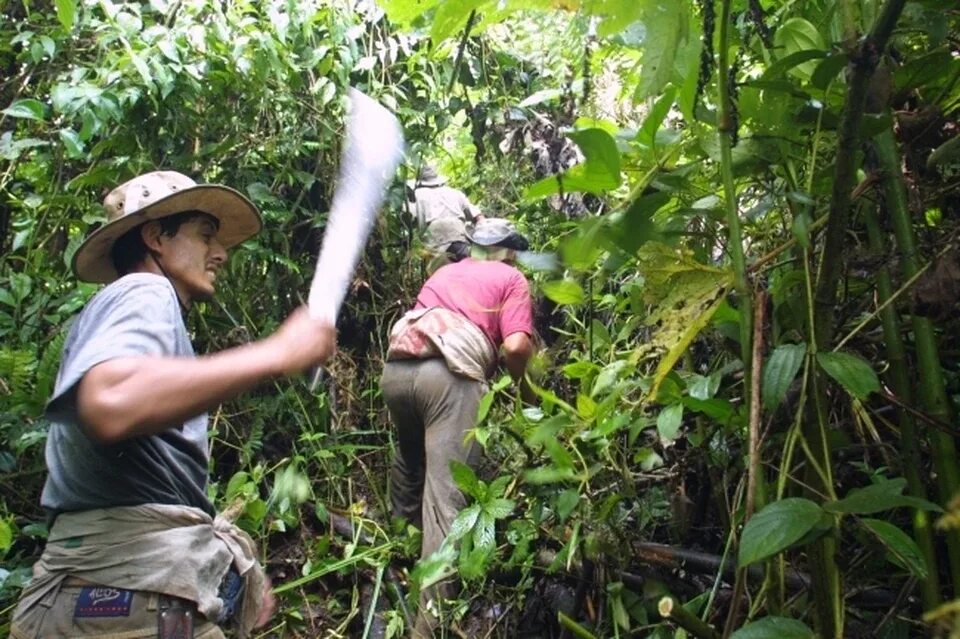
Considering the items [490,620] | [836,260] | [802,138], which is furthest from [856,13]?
[490,620]

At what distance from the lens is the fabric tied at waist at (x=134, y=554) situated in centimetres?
189

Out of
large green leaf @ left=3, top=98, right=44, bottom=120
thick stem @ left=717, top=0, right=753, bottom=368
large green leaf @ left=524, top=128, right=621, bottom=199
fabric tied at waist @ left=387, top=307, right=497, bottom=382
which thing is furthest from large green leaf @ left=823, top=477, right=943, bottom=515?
large green leaf @ left=3, top=98, right=44, bottom=120

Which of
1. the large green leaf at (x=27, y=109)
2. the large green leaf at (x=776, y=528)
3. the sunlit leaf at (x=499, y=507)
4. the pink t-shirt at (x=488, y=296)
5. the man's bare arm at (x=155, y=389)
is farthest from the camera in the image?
the pink t-shirt at (x=488, y=296)

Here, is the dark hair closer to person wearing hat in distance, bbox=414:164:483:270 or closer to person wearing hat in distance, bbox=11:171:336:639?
person wearing hat in distance, bbox=11:171:336:639

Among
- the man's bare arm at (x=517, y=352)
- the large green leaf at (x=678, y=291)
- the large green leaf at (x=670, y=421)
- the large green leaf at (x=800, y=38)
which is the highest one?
the large green leaf at (x=800, y=38)

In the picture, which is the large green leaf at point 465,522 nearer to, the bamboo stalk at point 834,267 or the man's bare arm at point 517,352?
the man's bare arm at point 517,352

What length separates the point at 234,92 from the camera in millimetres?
4047

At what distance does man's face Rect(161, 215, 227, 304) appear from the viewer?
2.28 m

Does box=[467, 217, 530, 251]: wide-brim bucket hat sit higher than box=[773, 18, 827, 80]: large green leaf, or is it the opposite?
box=[773, 18, 827, 80]: large green leaf

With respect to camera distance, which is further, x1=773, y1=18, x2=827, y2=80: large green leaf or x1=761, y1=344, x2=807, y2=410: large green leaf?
x1=773, y1=18, x2=827, y2=80: large green leaf

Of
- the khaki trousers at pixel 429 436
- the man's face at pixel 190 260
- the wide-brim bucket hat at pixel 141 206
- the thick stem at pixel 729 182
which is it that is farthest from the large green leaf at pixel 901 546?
the khaki trousers at pixel 429 436

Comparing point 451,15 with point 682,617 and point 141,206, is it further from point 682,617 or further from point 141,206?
point 141,206

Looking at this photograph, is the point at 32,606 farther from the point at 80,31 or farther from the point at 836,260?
the point at 80,31

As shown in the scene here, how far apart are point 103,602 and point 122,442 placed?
0.35m
